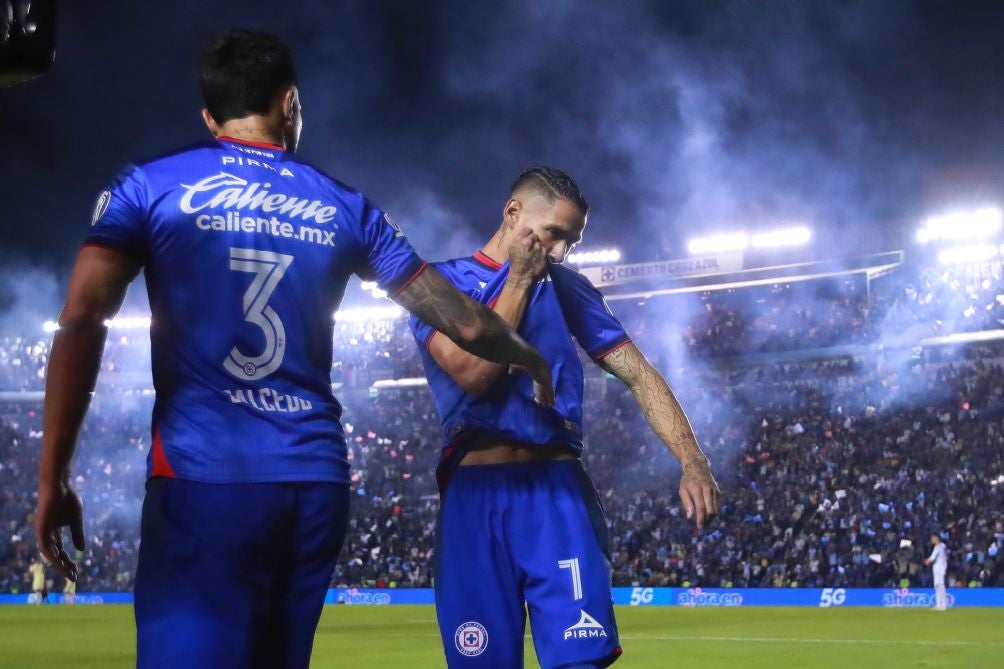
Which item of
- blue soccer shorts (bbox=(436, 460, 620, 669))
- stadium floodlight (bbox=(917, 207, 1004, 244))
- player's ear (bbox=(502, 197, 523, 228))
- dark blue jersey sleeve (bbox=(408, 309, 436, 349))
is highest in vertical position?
stadium floodlight (bbox=(917, 207, 1004, 244))

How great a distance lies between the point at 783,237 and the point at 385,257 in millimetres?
41121

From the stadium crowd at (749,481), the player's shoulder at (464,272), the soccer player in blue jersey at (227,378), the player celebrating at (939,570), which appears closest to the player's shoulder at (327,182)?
the soccer player in blue jersey at (227,378)

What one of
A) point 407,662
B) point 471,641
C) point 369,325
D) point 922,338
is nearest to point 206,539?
point 471,641

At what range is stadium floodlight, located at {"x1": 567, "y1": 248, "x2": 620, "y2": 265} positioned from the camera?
46719 millimetres

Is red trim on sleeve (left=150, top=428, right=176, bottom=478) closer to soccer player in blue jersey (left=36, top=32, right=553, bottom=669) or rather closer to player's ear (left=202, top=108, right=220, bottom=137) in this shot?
soccer player in blue jersey (left=36, top=32, right=553, bottom=669)

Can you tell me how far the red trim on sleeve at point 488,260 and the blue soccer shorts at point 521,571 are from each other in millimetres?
814

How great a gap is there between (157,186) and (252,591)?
941 millimetres

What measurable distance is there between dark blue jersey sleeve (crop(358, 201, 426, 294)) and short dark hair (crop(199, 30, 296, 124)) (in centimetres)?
37

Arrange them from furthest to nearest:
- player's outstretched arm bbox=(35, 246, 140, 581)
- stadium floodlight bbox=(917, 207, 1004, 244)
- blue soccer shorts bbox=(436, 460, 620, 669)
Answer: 1. stadium floodlight bbox=(917, 207, 1004, 244)
2. blue soccer shorts bbox=(436, 460, 620, 669)
3. player's outstretched arm bbox=(35, 246, 140, 581)

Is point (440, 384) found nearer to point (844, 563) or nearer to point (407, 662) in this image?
point (407, 662)

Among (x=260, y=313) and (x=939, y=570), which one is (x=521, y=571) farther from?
(x=939, y=570)

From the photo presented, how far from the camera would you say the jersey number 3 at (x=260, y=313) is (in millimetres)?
2678

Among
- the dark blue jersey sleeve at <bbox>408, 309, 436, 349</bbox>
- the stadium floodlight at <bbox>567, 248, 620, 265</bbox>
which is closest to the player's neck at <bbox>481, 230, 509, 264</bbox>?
the dark blue jersey sleeve at <bbox>408, 309, 436, 349</bbox>

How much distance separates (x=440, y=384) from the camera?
443cm
